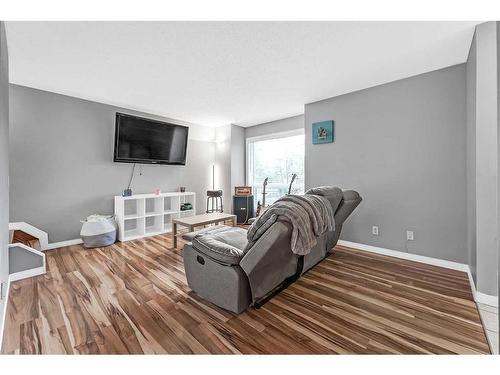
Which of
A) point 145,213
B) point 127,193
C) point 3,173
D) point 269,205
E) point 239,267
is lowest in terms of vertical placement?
point 239,267

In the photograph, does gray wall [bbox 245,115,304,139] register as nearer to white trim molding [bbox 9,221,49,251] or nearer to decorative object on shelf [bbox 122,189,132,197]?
decorative object on shelf [bbox 122,189,132,197]

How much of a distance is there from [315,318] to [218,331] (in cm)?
73

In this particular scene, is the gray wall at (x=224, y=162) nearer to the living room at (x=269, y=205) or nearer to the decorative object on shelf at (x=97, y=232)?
the living room at (x=269, y=205)

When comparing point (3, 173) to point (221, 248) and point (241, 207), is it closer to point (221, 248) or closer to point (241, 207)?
point (221, 248)

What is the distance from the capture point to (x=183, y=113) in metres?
4.42

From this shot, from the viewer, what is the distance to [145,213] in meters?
4.05

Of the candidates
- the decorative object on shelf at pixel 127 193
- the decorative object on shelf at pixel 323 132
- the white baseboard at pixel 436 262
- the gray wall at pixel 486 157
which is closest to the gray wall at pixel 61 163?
the decorative object on shelf at pixel 127 193

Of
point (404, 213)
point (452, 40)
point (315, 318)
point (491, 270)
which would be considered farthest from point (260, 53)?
point (491, 270)

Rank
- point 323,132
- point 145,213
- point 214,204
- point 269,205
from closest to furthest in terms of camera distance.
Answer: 1. point 269,205
2. point 323,132
3. point 145,213
4. point 214,204

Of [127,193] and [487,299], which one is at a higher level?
[127,193]

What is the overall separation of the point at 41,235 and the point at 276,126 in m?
4.53

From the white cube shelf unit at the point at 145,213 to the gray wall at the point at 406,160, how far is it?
9.88ft

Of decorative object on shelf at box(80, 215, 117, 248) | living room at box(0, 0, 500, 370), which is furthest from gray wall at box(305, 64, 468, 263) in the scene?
decorative object on shelf at box(80, 215, 117, 248)

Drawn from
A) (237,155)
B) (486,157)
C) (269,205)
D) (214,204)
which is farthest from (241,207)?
(486,157)
